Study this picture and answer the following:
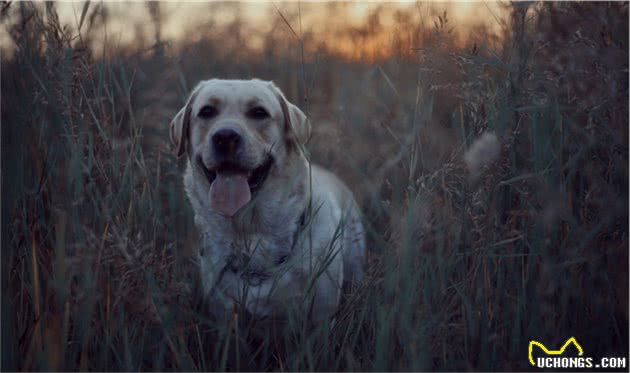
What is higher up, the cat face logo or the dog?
the dog

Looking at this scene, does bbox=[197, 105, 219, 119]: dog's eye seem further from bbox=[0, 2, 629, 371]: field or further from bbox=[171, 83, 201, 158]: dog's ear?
bbox=[0, 2, 629, 371]: field

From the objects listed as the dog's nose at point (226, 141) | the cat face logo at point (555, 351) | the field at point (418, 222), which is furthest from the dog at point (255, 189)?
the cat face logo at point (555, 351)

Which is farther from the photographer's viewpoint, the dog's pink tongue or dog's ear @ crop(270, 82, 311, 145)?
dog's ear @ crop(270, 82, 311, 145)

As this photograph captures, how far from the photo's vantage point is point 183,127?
3.04 meters

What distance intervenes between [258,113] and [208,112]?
271 millimetres

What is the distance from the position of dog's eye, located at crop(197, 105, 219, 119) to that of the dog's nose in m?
0.29

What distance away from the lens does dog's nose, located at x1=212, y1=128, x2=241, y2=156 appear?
266cm

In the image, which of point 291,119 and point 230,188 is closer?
point 230,188

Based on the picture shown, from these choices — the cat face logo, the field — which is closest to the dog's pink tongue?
the field

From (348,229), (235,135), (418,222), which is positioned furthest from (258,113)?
(418,222)

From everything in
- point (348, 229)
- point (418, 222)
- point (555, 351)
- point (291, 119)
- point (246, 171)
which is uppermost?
point (291, 119)

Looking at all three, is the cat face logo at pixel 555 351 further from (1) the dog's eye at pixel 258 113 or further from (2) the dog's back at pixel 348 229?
(1) the dog's eye at pixel 258 113

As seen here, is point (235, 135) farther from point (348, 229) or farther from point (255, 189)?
point (348, 229)

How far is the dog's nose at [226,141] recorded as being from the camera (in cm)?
266
